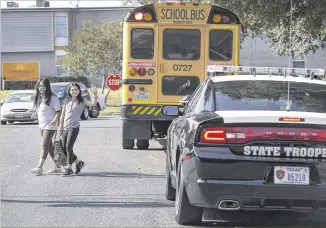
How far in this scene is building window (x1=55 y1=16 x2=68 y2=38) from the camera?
5459cm

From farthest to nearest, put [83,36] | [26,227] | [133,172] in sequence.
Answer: [83,36]
[133,172]
[26,227]

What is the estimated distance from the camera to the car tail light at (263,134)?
669cm

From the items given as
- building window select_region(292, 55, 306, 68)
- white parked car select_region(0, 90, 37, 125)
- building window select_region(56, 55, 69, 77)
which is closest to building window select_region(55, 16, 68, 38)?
building window select_region(56, 55, 69, 77)

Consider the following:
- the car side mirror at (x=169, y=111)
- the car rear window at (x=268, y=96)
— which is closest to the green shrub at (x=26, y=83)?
the car side mirror at (x=169, y=111)

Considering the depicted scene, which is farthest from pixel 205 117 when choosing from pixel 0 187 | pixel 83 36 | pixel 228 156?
pixel 83 36

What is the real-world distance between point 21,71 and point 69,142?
122ft

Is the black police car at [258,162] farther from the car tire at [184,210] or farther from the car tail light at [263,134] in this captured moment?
the car tire at [184,210]

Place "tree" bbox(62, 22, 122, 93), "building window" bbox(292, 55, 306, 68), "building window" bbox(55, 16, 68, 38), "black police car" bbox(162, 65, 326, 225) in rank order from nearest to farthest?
1. "black police car" bbox(162, 65, 326, 225)
2. "tree" bbox(62, 22, 122, 93)
3. "building window" bbox(292, 55, 306, 68)
4. "building window" bbox(55, 16, 68, 38)

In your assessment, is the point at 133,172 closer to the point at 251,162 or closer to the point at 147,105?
the point at 147,105

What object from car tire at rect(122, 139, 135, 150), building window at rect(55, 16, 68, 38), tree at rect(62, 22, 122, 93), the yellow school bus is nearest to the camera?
the yellow school bus

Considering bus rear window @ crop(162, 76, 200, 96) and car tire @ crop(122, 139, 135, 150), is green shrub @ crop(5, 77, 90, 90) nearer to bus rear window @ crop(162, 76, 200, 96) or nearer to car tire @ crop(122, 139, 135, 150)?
car tire @ crop(122, 139, 135, 150)

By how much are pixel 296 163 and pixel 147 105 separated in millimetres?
7589

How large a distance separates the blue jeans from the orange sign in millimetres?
36654

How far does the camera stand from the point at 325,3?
1717cm
